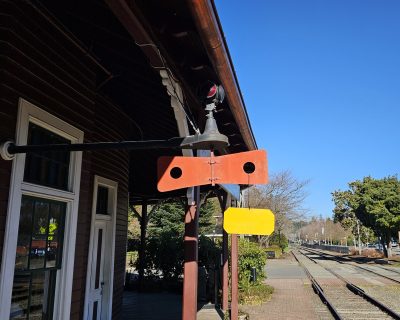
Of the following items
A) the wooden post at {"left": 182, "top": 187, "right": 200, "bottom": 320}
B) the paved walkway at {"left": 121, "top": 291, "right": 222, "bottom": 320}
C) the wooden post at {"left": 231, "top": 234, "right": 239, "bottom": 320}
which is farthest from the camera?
the paved walkway at {"left": 121, "top": 291, "right": 222, "bottom": 320}

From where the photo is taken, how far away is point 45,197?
4.06m

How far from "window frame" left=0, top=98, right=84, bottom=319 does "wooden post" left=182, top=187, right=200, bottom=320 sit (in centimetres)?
119

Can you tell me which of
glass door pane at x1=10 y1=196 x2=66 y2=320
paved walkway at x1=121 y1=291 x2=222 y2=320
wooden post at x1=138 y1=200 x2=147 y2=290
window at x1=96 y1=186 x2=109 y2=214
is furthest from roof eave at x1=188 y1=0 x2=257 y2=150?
wooden post at x1=138 y1=200 x2=147 y2=290

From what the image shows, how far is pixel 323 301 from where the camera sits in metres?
13.3

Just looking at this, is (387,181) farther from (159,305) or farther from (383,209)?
(159,305)

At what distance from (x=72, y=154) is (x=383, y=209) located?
106 feet

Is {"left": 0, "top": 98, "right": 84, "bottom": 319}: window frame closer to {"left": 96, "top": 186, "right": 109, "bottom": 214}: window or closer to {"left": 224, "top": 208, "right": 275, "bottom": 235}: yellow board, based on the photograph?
{"left": 224, "top": 208, "right": 275, "bottom": 235}: yellow board

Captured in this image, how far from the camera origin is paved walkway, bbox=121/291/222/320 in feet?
32.7

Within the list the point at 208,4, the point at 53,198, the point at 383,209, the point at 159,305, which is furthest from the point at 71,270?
the point at 383,209

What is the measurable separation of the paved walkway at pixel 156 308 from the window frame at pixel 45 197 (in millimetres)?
5872

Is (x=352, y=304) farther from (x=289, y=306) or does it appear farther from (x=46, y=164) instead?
(x=46, y=164)

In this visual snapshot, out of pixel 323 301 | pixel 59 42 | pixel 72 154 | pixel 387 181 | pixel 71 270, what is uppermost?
pixel 387 181

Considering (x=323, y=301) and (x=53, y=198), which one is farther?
(x=323, y=301)

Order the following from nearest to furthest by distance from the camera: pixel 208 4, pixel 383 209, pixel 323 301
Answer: pixel 208 4 → pixel 323 301 → pixel 383 209
